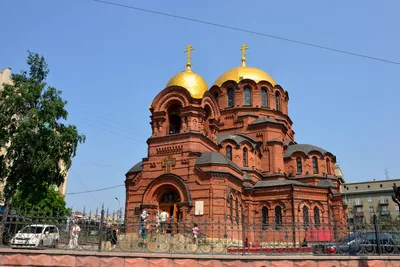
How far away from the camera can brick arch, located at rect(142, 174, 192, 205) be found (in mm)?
19906

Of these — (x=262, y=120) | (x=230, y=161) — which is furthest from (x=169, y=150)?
(x=262, y=120)

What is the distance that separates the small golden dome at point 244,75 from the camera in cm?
Result: 3108

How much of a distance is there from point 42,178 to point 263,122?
1659cm

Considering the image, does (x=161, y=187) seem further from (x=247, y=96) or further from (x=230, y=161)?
(x=247, y=96)

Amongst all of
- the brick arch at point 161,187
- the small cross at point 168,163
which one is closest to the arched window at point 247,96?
the small cross at point 168,163

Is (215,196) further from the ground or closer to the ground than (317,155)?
closer to the ground

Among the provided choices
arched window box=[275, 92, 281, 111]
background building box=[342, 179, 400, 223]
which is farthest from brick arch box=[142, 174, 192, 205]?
background building box=[342, 179, 400, 223]

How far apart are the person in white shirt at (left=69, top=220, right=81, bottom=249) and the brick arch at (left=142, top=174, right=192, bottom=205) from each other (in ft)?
34.0

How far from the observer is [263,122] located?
28047 mm

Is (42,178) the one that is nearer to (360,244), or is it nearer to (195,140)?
(195,140)

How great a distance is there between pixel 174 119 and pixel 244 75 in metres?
10.7

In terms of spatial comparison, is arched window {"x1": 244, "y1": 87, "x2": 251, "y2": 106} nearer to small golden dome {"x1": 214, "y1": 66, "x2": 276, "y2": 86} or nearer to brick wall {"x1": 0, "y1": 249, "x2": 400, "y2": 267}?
small golden dome {"x1": 214, "y1": 66, "x2": 276, "y2": 86}

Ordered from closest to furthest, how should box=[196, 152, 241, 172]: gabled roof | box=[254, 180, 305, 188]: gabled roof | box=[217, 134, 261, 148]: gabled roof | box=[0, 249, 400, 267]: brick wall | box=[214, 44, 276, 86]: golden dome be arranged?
box=[0, 249, 400, 267]: brick wall < box=[196, 152, 241, 172]: gabled roof < box=[254, 180, 305, 188]: gabled roof < box=[217, 134, 261, 148]: gabled roof < box=[214, 44, 276, 86]: golden dome

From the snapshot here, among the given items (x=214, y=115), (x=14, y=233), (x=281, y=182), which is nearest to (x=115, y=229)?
(x=14, y=233)
